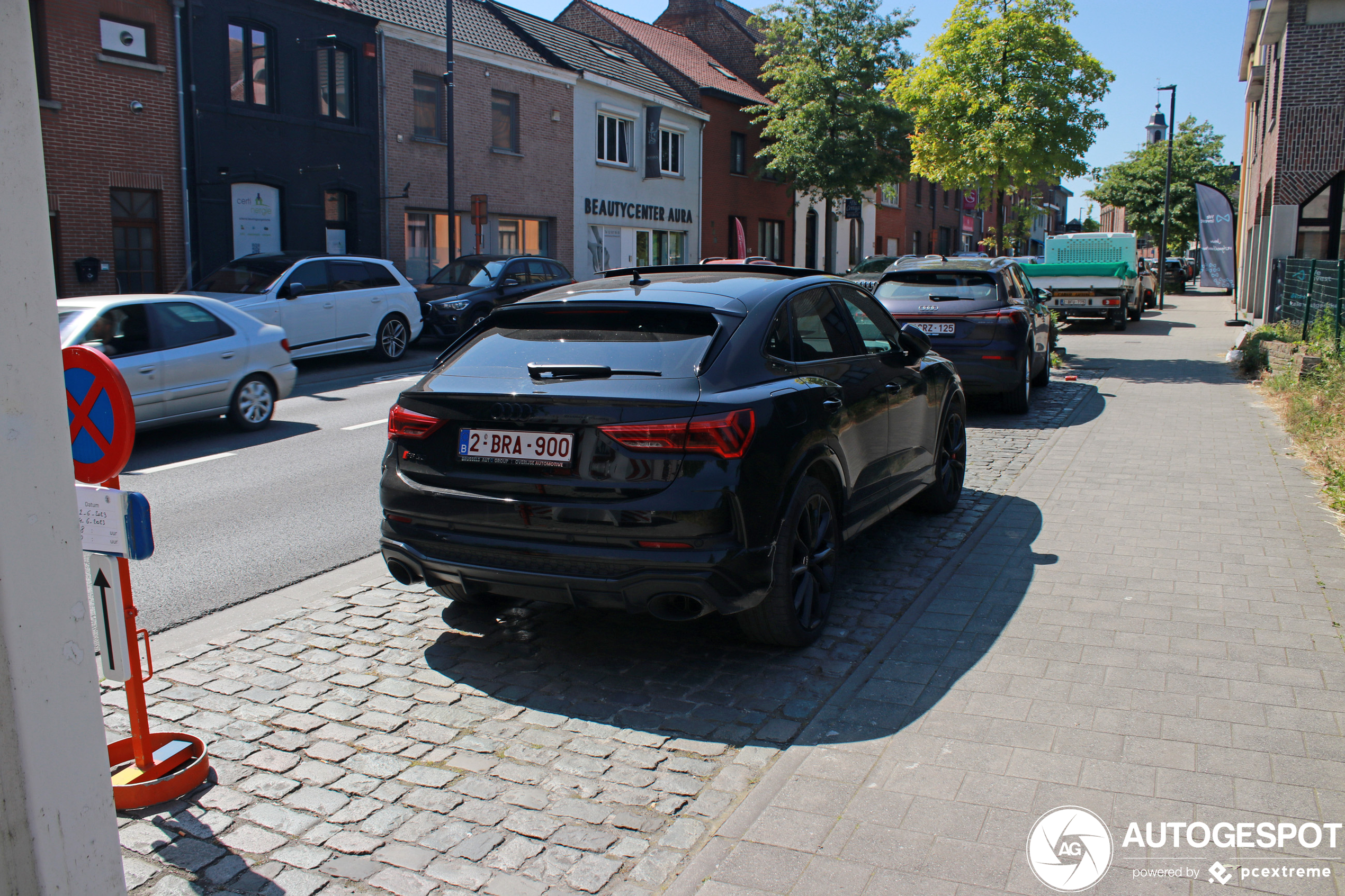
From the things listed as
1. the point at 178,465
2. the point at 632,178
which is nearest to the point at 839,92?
the point at 632,178

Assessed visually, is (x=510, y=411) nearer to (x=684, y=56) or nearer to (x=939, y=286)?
(x=939, y=286)

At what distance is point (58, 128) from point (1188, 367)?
1865 centimetres

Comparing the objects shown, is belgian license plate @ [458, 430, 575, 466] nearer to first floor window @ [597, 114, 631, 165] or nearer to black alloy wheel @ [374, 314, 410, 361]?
black alloy wheel @ [374, 314, 410, 361]

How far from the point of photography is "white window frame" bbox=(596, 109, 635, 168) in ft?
106

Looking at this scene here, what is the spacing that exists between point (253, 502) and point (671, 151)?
99.0 ft

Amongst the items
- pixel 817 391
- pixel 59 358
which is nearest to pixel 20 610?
pixel 59 358

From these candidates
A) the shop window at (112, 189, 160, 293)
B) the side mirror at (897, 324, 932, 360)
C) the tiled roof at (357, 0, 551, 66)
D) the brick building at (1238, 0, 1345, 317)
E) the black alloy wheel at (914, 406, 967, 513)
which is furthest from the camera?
the tiled roof at (357, 0, 551, 66)

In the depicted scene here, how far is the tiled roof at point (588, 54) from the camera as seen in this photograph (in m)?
30.4

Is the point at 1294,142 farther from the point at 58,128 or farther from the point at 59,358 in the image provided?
the point at 59,358

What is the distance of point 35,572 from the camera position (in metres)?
2.31

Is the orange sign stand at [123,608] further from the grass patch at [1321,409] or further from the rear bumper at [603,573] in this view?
the grass patch at [1321,409]

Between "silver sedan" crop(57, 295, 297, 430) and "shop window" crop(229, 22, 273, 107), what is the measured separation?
12.2m

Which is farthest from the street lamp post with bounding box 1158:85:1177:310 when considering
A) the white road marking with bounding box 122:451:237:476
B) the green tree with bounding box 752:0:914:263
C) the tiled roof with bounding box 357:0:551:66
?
the white road marking with bounding box 122:451:237:476

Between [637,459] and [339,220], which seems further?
[339,220]
